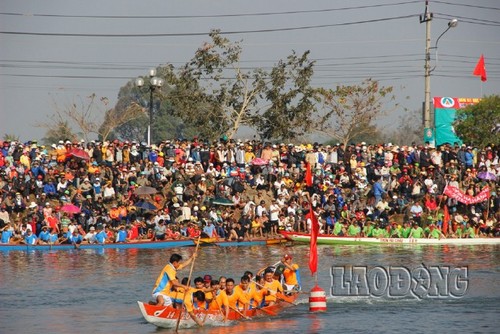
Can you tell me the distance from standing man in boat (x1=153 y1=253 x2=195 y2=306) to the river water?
1.03 meters

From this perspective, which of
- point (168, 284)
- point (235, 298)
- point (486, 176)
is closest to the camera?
point (168, 284)

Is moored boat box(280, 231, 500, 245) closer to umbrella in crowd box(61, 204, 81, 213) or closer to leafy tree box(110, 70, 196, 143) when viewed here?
umbrella in crowd box(61, 204, 81, 213)

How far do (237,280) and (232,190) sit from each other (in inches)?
397

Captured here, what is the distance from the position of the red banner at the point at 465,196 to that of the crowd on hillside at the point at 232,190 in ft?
1.84

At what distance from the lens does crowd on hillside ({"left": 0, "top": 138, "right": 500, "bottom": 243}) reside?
4497 centimetres

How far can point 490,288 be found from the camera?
36.8 metres

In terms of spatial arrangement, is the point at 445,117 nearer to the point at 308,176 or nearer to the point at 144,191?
the point at 308,176

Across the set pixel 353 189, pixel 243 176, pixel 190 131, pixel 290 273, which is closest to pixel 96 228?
pixel 243 176

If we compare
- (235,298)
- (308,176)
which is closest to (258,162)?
(308,176)

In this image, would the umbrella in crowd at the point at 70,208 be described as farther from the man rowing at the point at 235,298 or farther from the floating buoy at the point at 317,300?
the man rowing at the point at 235,298

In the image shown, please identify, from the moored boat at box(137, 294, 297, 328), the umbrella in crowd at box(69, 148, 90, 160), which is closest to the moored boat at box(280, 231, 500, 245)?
the umbrella in crowd at box(69, 148, 90, 160)

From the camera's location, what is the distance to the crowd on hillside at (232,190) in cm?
4497

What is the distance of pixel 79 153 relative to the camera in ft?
154

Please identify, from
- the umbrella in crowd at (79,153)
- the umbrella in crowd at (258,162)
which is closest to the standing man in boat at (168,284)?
the umbrella in crowd at (79,153)
